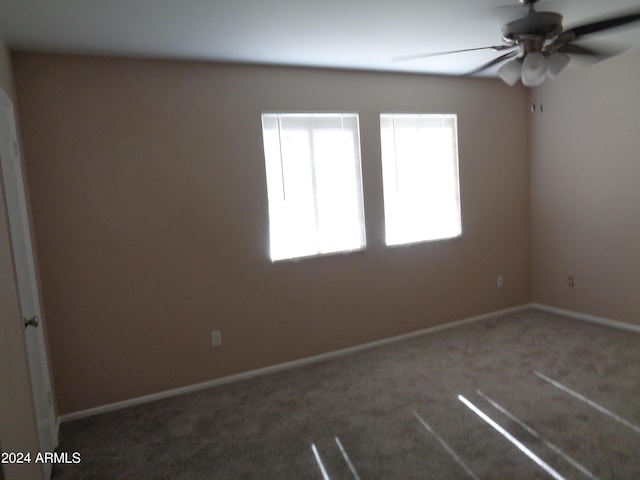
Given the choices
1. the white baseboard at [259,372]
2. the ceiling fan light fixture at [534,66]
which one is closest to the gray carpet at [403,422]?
the white baseboard at [259,372]

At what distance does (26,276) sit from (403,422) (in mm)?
2380

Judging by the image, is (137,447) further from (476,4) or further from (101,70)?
(476,4)

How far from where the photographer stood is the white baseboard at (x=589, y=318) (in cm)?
388

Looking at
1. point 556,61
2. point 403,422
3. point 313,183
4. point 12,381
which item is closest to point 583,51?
point 556,61

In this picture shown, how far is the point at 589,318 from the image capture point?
165 inches

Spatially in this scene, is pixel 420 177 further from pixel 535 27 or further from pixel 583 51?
pixel 535 27

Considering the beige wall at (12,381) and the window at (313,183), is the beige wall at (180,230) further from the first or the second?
the beige wall at (12,381)

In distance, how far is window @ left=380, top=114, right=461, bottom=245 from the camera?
392cm

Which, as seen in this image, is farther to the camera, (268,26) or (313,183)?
(313,183)

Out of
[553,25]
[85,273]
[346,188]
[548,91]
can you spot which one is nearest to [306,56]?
[346,188]

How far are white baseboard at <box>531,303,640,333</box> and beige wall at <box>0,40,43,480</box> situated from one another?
4.47 meters

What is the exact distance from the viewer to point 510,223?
14.9 feet

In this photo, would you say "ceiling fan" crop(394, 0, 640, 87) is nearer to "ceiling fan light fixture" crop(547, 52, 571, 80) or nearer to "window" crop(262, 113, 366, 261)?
"ceiling fan light fixture" crop(547, 52, 571, 80)

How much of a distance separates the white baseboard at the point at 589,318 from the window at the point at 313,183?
2292 millimetres
